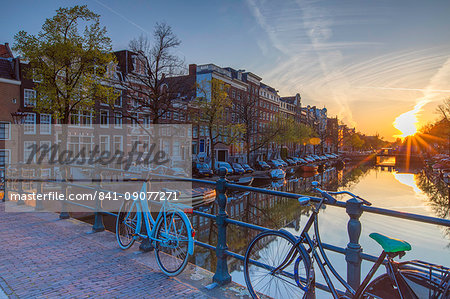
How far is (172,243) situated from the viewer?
418cm

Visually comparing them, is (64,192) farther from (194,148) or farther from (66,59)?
(194,148)

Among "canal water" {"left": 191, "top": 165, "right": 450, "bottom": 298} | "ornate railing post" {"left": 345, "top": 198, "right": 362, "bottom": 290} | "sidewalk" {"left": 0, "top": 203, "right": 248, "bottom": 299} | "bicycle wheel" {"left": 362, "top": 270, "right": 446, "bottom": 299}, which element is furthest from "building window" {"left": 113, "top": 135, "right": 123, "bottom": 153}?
"bicycle wheel" {"left": 362, "top": 270, "right": 446, "bottom": 299}

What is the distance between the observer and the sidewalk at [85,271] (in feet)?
12.1

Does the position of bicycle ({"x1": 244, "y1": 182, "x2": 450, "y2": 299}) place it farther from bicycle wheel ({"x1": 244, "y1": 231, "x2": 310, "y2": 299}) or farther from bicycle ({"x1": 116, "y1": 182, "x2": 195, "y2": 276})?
bicycle ({"x1": 116, "y1": 182, "x2": 195, "y2": 276})

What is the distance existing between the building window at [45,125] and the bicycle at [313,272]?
27592 millimetres

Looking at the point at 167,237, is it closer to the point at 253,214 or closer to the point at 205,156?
the point at 253,214

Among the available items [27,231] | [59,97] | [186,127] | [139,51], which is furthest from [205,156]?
[27,231]

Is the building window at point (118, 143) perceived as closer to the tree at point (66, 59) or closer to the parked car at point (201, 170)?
the parked car at point (201, 170)

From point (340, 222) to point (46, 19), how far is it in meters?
21.6

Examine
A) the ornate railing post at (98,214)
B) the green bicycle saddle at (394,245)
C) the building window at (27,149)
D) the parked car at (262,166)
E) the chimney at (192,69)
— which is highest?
the chimney at (192,69)

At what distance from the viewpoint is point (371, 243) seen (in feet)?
46.4

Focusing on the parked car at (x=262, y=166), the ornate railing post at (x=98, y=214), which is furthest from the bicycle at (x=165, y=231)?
the parked car at (x=262, y=166)

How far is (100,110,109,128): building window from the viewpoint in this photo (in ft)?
103

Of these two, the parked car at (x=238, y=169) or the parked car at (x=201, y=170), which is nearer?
the parked car at (x=201, y=170)
